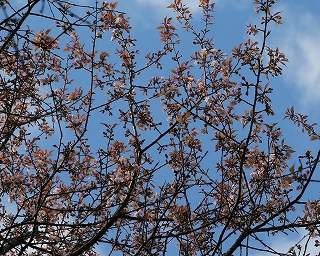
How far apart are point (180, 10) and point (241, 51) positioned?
3.81ft

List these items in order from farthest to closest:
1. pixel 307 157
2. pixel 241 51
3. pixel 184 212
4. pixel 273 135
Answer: pixel 241 51 → pixel 273 135 → pixel 184 212 → pixel 307 157

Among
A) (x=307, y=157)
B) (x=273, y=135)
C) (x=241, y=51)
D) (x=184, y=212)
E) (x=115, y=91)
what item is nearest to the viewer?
(x=307, y=157)

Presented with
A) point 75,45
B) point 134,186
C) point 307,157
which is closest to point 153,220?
point 134,186

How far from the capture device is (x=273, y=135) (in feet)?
13.1

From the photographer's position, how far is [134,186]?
443 cm

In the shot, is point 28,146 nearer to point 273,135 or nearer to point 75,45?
point 75,45

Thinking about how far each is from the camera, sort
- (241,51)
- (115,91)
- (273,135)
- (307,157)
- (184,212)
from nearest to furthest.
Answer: (307,157) < (184,212) < (273,135) < (241,51) < (115,91)

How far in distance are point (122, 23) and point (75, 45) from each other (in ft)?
2.00

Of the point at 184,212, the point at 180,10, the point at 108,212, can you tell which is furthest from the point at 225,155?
the point at 180,10

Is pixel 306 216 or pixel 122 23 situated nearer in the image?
pixel 306 216

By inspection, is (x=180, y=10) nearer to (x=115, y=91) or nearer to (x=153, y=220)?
(x=115, y=91)

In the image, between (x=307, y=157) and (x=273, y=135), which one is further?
(x=273, y=135)

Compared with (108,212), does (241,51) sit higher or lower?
higher

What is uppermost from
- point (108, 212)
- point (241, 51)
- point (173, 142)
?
point (241, 51)
